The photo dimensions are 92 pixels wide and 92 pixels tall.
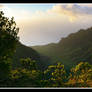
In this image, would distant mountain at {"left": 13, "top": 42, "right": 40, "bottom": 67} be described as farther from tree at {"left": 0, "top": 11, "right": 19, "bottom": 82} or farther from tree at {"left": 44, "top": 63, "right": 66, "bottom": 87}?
tree at {"left": 0, "top": 11, "right": 19, "bottom": 82}

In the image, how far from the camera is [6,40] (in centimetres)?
843

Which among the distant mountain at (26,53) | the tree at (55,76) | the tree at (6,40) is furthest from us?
the distant mountain at (26,53)

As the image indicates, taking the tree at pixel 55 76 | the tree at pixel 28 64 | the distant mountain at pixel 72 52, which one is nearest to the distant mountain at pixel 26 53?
the tree at pixel 28 64

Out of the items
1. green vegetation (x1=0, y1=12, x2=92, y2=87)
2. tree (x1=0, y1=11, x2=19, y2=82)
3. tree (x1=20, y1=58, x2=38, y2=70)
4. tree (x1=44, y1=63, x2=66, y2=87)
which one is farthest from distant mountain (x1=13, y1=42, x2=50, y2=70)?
tree (x1=0, y1=11, x2=19, y2=82)

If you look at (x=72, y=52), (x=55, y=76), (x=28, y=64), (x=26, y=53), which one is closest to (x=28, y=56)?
(x=26, y=53)

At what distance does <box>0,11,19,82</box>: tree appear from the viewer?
846cm

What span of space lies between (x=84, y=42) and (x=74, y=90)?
12285 mm

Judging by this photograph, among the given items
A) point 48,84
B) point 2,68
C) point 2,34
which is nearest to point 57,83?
point 48,84

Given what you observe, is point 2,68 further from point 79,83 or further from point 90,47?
point 90,47

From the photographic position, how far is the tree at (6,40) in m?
8.46

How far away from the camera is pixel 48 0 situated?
14.7ft

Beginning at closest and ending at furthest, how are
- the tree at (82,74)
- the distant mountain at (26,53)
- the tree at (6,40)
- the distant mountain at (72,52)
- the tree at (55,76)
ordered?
the tree at (6,40) < the tree at (55,76) < the tree at (82,74) < the distant mountain at (26,53) < the distant mountain at (72,52)

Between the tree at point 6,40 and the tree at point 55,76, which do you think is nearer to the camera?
the tree at point 6,40

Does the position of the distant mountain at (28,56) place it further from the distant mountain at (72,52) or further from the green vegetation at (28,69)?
the distant mountain at (72,52)
